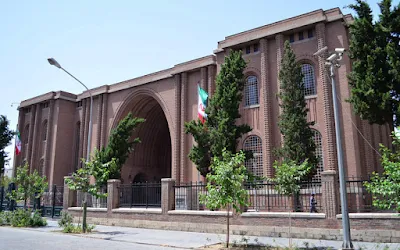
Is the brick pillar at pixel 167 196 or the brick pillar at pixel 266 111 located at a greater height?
the brick pillar at pixel 266 111

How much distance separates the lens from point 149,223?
19.2m

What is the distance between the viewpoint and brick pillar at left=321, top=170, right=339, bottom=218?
13.9 m

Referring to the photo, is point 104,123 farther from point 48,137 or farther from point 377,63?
point 377,63

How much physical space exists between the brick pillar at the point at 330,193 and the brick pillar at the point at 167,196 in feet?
26.8

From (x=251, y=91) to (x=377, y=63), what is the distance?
35.6ft

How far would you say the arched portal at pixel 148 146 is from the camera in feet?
118

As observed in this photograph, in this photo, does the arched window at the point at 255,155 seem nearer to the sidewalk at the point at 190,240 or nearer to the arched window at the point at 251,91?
Result: the arched window at the point at 251,91

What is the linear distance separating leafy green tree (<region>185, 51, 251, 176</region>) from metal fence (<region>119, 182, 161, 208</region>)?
3.78m

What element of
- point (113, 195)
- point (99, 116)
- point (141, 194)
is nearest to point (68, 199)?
point (113, 195)

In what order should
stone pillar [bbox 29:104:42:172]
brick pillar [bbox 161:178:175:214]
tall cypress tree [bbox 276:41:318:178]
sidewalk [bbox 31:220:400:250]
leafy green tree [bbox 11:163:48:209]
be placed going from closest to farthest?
sidewalk [bbox 31:220:400:250], brick pillar [bbox 161:178:175:214], tall cypress tree [bbox 276:41:318:178], leafy green tree [bbox 11:163:48:209], stone pillar [bbox 29:104:42:172]

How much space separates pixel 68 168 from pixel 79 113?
641 centimetres

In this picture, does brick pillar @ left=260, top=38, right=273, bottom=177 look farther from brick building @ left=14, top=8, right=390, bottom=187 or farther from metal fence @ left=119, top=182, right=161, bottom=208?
metal fence @ left=119, top=182, right=161, bottom=208

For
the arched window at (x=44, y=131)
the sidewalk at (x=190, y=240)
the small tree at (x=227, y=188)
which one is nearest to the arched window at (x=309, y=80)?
the sidewalk at (x=190, y=240)

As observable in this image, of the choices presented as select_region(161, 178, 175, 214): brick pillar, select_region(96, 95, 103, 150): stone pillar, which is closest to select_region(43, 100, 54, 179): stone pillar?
select_region(96, 95, 103, 150): stone pillar
